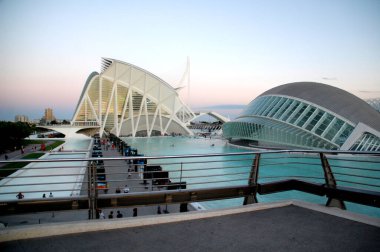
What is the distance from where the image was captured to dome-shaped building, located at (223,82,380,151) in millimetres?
29922

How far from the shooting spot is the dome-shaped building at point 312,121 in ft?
98.2

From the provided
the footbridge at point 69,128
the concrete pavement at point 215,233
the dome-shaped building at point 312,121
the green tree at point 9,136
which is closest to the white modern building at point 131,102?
the footbridge at point 69,128

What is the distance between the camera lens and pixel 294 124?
32125 millimetres

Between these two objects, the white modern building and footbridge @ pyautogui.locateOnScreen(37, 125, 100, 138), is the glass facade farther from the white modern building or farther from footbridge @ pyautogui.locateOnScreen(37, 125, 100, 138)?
footbridge @ pyautogui.locateOnScreen(37, 125, 100, 138)

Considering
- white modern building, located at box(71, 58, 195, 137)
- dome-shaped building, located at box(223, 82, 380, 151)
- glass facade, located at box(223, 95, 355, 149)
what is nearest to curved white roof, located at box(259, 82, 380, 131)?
dome-shaped building, located at box(223, 82, 380, 151)

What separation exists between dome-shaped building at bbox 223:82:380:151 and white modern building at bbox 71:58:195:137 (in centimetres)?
3442

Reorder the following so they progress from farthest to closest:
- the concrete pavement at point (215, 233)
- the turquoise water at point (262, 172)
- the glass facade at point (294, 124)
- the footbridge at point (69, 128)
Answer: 1. the footbridge at point (69, 128)
2. the glass facade at point (294, 124)
3. the turquoise water at point (262, 172)
4. the concrete pavement at point (215, 233)

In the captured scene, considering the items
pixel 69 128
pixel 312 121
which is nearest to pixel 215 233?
pixel 312 121

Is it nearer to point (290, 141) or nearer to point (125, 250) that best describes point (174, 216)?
point (125, 250)

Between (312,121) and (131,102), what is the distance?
44381 millimetres

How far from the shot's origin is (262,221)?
11.5ft

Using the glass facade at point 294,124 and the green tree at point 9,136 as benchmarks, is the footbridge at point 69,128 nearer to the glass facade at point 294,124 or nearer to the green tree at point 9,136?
the green tree at point 9,136

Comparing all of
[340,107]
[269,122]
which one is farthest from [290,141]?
[340,107]

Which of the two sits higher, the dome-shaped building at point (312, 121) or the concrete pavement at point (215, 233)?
the dome-shaped building at point (312, 121)
